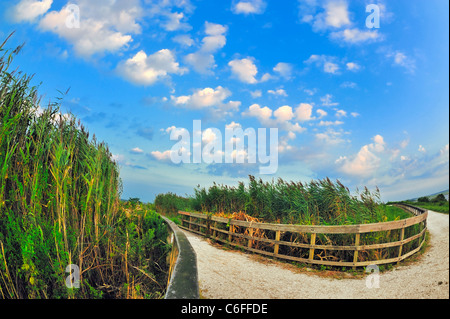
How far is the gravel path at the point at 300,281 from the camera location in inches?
236

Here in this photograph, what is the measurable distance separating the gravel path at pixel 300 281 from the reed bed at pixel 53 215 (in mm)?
1703

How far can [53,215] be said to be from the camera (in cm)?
425

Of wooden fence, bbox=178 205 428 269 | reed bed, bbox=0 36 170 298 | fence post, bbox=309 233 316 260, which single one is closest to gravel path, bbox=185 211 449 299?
wooden fence, bbox=178 205 428 269

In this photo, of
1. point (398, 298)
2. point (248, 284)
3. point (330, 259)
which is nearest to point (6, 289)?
point (248, 284)

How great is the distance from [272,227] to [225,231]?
2.71 metres

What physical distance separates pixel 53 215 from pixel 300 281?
18.1 feet

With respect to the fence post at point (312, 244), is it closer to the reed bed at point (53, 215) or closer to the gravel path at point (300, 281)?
the gravel path at point (300, 281)

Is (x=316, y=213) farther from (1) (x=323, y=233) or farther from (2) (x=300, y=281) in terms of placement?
(2) (x=300, y=281)

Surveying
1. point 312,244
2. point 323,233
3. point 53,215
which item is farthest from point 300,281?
point 53,215

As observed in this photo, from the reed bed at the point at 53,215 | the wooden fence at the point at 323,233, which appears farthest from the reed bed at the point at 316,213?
the reed bed at the point at 53,215

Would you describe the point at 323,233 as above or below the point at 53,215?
below

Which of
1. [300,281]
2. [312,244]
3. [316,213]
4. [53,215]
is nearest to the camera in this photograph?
[53,215]

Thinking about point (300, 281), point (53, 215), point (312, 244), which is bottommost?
point (300, 281)
